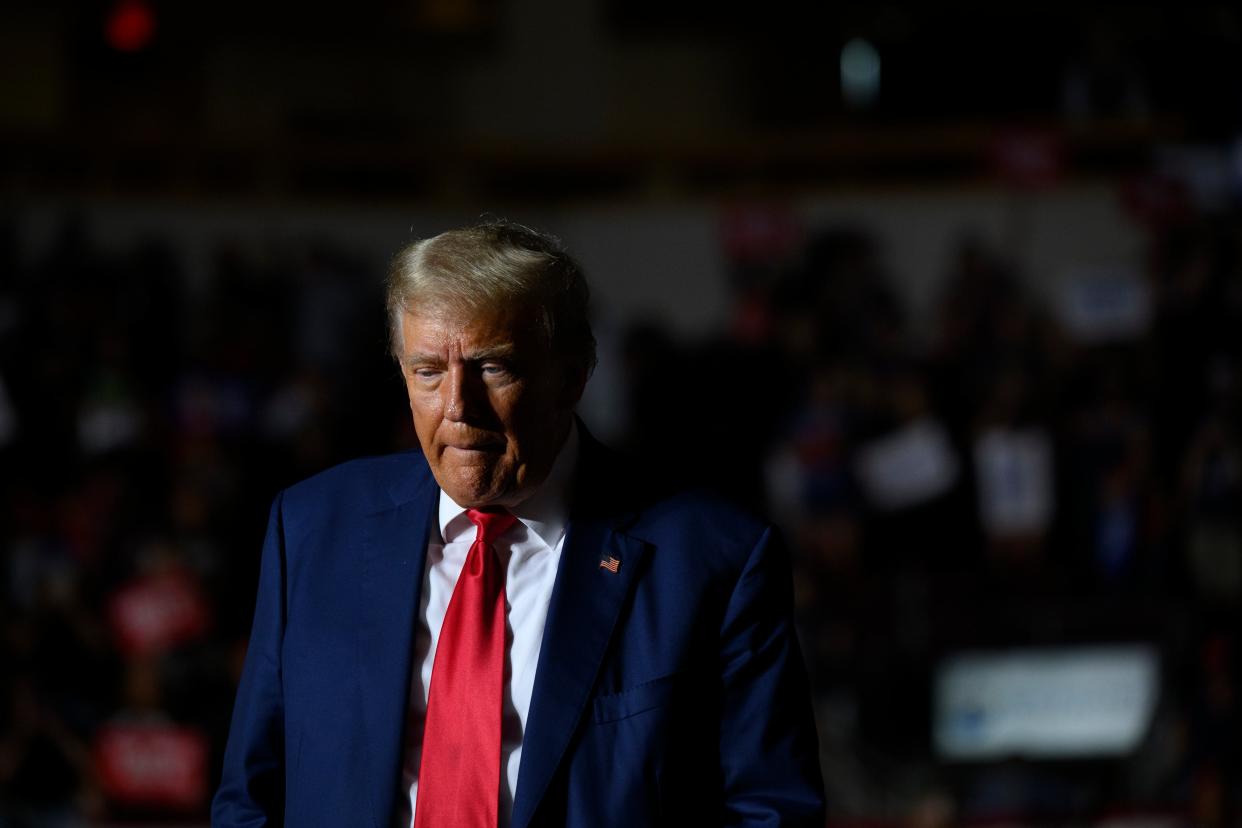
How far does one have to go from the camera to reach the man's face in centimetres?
178

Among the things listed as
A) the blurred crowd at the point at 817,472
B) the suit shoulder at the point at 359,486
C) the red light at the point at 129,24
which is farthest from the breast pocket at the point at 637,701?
the red light at the point at 129,24

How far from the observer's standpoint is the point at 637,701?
5.98 ft

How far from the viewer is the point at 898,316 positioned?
10773 mm

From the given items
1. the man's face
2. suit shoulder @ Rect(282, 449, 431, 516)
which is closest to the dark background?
suit shoulder @ Rect(282, 449, 431, 516)

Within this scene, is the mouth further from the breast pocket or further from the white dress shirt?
the breast pocket

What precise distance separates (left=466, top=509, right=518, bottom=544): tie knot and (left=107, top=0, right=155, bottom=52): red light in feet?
23.0

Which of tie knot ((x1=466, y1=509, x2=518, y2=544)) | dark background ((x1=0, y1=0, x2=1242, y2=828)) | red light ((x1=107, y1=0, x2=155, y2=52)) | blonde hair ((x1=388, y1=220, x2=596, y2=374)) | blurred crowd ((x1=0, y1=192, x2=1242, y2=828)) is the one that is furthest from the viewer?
red light ((x1=107, y1=0, x2=155, y2=52))

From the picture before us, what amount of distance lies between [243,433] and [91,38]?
4.95 metres

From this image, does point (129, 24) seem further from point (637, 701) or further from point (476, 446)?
point (637, 701)

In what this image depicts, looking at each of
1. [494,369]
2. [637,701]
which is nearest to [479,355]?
[494,369]

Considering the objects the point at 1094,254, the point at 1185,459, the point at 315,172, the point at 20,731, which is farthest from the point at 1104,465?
the point at 315,172

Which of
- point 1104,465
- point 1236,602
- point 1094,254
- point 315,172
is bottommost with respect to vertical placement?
point 1236,602

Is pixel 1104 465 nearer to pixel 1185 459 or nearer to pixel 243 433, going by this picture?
pixel 1185 459

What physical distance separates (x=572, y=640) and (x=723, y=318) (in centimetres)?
992
